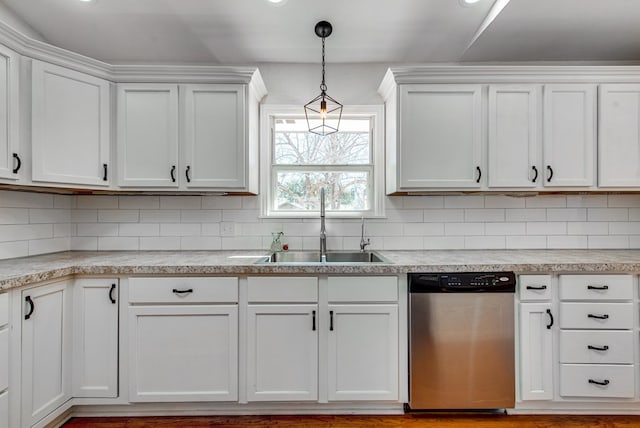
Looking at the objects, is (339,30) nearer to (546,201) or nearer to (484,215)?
(484,215)

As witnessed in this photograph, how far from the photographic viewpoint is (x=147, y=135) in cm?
231

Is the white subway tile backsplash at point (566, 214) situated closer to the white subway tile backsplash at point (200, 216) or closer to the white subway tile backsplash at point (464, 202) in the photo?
the white subway tile backsplash at point (464, 202)

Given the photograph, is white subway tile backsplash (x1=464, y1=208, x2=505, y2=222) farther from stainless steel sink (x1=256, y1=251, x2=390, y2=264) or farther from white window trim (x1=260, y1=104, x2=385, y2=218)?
stainless steel sink (x1=256, y1=251, x2=390, y2=264)

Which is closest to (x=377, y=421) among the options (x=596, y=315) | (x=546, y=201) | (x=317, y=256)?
(x=317, y=256)

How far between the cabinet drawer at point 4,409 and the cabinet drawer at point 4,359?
37 millimetres

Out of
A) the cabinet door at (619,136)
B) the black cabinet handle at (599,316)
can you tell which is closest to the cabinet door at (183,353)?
the black cabinet handle at (599,316)

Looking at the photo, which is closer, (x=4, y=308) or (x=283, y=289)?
(x=4, y=308)

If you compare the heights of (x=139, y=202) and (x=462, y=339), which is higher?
(x=139, y=202)

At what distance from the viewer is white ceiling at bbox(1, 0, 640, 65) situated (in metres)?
2.23

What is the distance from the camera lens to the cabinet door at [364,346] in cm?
200

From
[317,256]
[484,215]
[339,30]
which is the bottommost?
[317,256]

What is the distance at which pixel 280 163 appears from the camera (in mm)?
2781

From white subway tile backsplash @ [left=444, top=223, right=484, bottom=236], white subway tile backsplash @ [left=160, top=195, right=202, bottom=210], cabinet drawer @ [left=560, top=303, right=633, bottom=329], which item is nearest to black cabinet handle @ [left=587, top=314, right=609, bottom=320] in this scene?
cabinet drawer @ [left=560, top=303, right=633, bottom=329]

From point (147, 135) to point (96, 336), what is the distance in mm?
1313
